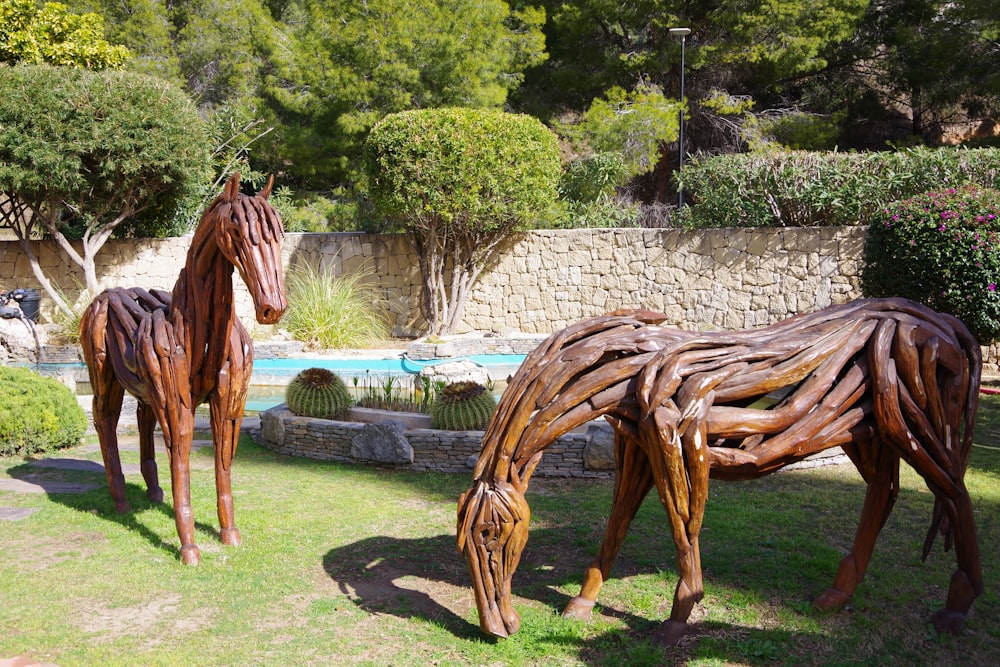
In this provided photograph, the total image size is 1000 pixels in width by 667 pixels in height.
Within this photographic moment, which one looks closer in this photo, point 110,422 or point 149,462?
point 110,422

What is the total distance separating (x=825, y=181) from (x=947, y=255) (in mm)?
5841

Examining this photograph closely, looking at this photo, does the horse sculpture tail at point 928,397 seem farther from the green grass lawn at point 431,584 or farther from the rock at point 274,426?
the rock at point 274,426

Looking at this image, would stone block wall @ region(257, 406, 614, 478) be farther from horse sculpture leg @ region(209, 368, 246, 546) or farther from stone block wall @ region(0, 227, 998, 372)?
stone block wall @ region(0, 227, 998, 372)

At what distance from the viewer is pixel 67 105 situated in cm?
1523

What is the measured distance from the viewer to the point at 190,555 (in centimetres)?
530

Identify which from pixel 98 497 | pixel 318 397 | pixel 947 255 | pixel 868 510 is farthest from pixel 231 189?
pixel 947 255

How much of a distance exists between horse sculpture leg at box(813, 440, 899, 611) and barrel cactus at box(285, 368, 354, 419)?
577 cm

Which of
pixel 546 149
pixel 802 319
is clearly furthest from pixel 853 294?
pixel 802 319

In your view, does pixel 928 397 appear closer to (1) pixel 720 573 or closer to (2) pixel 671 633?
(2) pixel 671 633

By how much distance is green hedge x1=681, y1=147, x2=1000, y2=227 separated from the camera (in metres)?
14.6

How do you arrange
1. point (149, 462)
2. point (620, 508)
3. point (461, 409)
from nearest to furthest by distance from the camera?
point (620, 508)
point (149, 462)
point (461, 409)

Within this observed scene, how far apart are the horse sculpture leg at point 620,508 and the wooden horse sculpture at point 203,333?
2.02 m

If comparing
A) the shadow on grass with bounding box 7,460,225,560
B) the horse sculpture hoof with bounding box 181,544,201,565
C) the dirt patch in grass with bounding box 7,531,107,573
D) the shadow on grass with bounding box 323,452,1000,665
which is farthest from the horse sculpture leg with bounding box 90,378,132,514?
the shadow on grass with bounding box 323,452,1000,665

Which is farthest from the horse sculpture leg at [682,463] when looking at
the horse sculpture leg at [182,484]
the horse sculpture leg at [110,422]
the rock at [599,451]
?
the horse sculpture leg at [110,422]
